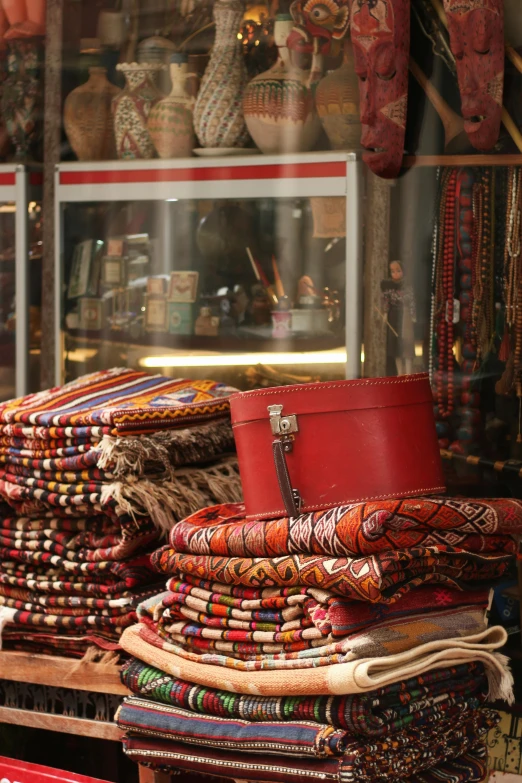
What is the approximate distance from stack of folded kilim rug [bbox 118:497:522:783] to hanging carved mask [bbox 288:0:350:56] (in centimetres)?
144

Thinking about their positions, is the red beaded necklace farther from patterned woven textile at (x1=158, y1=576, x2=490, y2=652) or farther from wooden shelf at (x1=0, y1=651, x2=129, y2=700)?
wooden shelf at (x1=0, y1=651, x2=129, y2=700)

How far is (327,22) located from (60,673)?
1.84 meters

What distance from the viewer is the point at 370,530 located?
2037 millimetres

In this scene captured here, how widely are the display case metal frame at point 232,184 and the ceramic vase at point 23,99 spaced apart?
184 millimetres

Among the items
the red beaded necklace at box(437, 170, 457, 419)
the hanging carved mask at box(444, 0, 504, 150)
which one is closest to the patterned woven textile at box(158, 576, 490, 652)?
the red beaded necklace at box(437, 170, 457, 419)

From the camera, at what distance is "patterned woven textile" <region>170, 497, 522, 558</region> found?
2066 millimetres

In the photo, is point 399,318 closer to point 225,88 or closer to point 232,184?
point 232,184

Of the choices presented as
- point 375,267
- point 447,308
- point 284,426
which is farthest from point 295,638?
point 375,267

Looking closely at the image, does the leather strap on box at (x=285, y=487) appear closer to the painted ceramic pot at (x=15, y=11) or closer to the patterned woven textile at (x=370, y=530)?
the patterned woven textile at (x=370, y=530)

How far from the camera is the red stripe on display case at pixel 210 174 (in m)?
3.15

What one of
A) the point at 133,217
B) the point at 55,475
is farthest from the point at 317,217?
the point at 55,475

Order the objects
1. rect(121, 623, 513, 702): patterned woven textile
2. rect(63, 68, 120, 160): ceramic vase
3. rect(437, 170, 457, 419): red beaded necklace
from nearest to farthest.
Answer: rect(121, 623, 513, 702): patterned woven textile, rect(437, 170, 457, 419): red beaded necklace, rect(63, 68, 120, 160): ceramic vase

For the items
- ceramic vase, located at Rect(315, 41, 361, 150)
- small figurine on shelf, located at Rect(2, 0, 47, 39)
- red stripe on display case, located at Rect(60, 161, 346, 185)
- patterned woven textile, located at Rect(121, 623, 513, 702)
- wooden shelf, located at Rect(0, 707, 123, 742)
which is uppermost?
small figurine on shelf, located at Rect(2, 0, 47, 39)

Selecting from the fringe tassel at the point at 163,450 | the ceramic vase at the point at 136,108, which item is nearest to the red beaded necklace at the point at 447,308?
the fringe tassel at the point at 163,450
